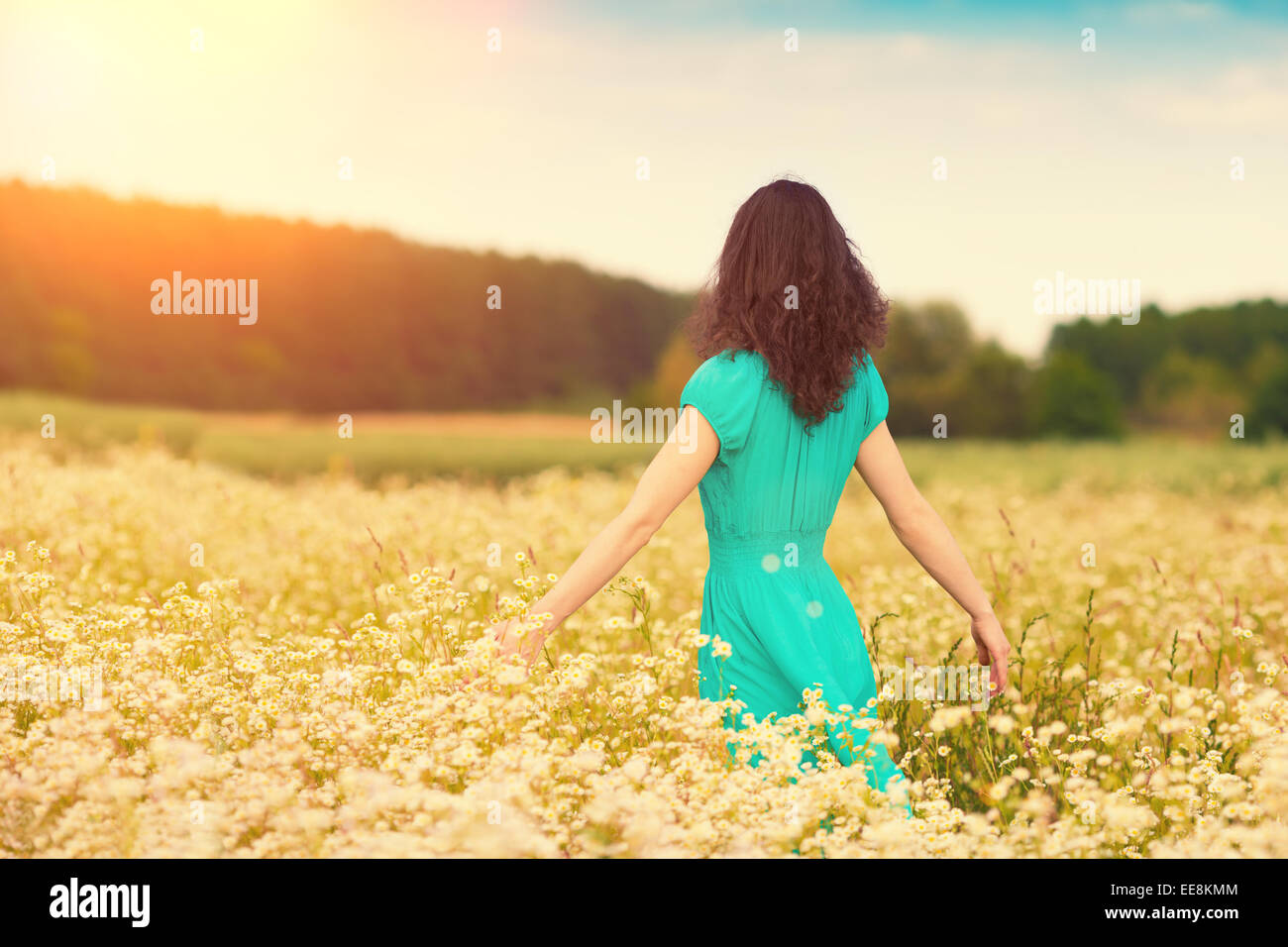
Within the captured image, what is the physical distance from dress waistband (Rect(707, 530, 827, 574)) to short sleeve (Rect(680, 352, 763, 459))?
27 cm

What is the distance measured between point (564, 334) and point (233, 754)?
3987 centimetres

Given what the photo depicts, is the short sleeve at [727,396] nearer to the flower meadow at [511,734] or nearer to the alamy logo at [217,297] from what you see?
the flower meadow at [511,734]

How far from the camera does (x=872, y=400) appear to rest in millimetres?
2807

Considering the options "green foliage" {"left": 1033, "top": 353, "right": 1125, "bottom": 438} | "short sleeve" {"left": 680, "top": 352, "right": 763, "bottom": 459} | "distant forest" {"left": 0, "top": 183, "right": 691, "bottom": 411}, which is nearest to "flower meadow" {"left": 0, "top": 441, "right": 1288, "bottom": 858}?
"short sleeve" {"left": 680, "top": 352, "right": 763, "bottom": 459}

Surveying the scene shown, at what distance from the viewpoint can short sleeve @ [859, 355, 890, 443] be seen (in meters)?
2.81

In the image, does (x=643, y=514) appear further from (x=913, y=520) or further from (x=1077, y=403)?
(x=1077, y=403)

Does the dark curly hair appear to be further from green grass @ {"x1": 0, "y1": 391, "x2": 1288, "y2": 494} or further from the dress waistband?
green grass @ {"x1": 0, "y1": 391, "x2": 1288, "y2": 494}

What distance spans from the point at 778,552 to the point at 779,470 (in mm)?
238

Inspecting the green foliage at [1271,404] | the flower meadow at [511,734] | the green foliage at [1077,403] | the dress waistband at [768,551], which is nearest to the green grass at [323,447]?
the flower meadow at [511,734]

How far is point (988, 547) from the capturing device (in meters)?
6.95
